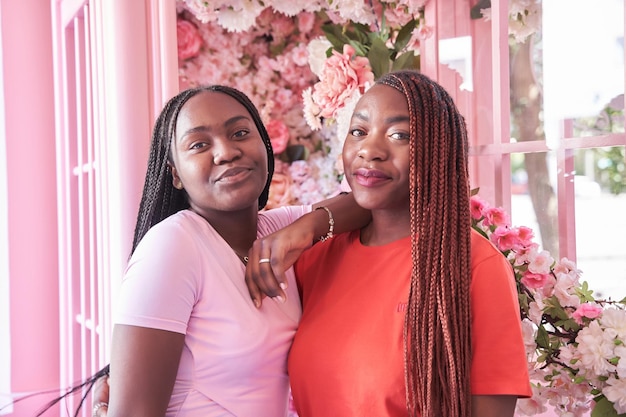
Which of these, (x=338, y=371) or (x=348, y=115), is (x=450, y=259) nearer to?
(x=338, y=371)

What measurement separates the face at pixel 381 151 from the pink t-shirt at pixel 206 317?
1.02ft

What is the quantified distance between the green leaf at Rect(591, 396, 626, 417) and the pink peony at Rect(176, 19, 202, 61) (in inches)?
81.4

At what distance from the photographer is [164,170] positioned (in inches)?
60.6

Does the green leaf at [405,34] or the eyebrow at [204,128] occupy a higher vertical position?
the green leaf at [405,34]

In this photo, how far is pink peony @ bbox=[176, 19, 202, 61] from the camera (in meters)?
2.90

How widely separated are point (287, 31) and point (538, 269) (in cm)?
177

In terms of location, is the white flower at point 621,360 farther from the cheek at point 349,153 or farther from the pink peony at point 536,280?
the cheek at point 349,153

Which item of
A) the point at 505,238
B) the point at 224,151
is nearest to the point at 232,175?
the point at 224,151

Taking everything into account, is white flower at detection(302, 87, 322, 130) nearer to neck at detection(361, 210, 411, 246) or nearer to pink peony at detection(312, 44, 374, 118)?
pink peony at detection(312, 44, 374, 118)

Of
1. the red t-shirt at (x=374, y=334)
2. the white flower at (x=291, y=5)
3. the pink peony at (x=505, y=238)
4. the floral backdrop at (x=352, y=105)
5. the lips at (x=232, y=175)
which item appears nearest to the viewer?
the red t-shirt at (x=374, y=334)

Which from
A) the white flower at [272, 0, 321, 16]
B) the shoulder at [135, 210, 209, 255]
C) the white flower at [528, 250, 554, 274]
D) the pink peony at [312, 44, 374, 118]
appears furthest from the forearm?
the white flower at [272, 0, 321, 16]

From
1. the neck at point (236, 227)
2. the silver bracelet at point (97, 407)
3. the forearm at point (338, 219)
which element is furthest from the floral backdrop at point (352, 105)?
the silver bracelet at point (97, 407)

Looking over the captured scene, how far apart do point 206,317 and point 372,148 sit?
1.47ft

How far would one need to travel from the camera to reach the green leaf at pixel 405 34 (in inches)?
80.5
